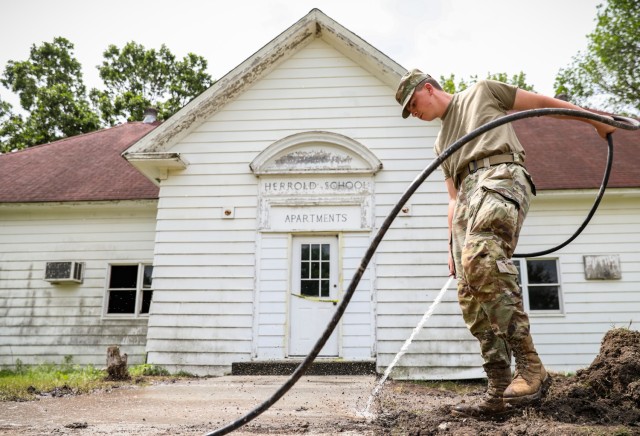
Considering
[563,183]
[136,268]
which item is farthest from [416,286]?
[136,268]

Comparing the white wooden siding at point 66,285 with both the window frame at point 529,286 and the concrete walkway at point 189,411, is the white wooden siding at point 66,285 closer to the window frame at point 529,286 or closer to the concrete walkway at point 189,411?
the concrete walkway at point 189,411

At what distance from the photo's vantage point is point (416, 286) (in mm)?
8273

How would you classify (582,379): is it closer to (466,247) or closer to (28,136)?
(466,247)

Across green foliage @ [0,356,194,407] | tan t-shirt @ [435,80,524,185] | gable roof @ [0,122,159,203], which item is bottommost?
green foliage @ [0,356,194,407]

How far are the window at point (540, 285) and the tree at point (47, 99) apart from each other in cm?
2479

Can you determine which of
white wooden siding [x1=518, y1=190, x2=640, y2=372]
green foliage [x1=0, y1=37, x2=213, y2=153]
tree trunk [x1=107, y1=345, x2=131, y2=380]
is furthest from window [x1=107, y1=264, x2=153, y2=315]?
green foliage [x1=0, y1=37, x2=213, y2=153]

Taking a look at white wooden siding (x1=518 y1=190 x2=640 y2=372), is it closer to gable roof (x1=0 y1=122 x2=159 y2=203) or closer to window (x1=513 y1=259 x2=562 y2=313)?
window (x1=513 y1=259 x2=562 y2=313)

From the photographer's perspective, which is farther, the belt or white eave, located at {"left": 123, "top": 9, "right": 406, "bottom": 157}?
white eave, located at {"left": 123, "top": 9, "right": 406, "bottom": 157}

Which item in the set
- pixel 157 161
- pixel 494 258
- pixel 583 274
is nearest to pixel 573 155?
pixel 583 274

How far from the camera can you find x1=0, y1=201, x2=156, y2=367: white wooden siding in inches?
413

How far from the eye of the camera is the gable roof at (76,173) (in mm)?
11047

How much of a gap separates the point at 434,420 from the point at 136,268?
9.13 m

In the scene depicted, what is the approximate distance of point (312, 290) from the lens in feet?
28.1

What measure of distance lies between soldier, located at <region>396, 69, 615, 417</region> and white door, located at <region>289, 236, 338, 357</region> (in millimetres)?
5051
